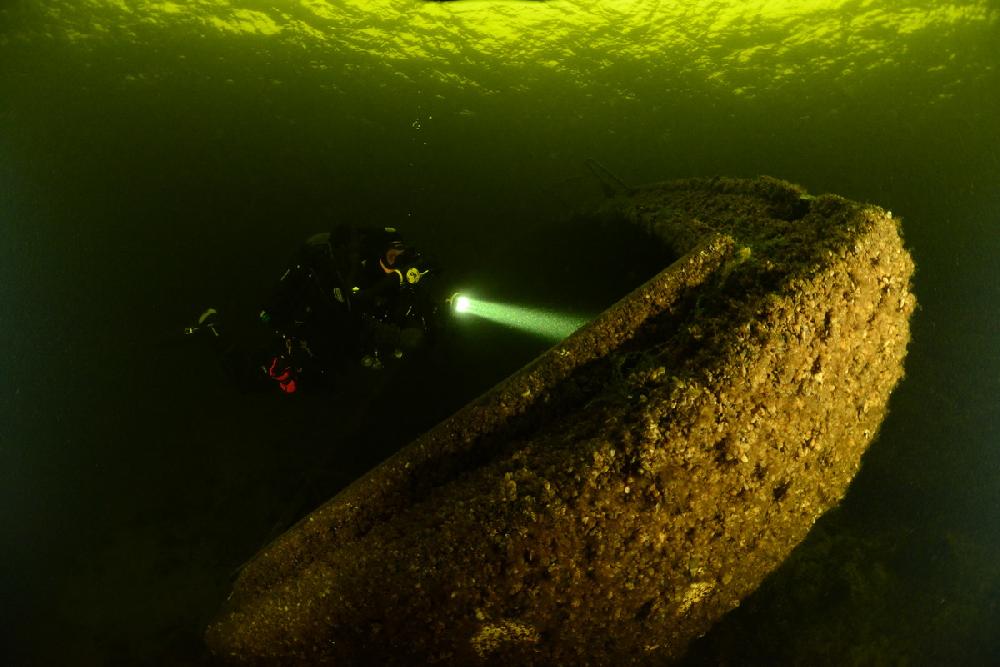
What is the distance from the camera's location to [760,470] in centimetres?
170

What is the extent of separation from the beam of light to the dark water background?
0.15 meters

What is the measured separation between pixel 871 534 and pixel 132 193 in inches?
441

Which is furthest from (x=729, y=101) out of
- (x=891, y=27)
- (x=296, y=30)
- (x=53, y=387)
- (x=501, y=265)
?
(x=53, y=387)

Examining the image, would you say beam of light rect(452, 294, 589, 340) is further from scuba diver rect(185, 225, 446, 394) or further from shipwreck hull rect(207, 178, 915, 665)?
shipwreck hull rect(207, 178, 915, 665)

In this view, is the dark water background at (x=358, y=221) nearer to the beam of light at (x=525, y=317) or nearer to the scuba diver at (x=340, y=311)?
the beam of light at (x=525, y=317)

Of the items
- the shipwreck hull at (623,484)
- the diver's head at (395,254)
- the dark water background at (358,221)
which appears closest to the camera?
the shipwreck hull at (623,484)

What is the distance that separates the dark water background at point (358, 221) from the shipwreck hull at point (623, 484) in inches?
47.8

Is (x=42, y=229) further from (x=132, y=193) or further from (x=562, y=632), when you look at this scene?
(x=562, y=632)

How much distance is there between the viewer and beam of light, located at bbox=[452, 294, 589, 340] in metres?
3.34

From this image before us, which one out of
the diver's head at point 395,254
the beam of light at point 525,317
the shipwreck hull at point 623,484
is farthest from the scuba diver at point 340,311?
the shipwreck hull at point 623,484

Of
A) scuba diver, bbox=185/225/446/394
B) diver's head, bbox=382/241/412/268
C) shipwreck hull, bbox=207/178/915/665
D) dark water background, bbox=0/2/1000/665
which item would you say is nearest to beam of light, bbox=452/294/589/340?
dark water background, bbox=0/2/1000/665

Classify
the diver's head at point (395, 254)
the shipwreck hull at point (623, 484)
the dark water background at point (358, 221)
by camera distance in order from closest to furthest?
the shipwreck hull at point (623, 484) < the dark water background at point (358, 221) < the diver's head at point (395, 254)

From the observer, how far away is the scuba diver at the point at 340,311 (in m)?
3.68

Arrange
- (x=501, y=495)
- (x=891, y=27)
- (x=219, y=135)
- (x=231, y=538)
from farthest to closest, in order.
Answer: (x=891, y=27), (x=219, y=135), (x=231, y=538), (x=501, y=495)
